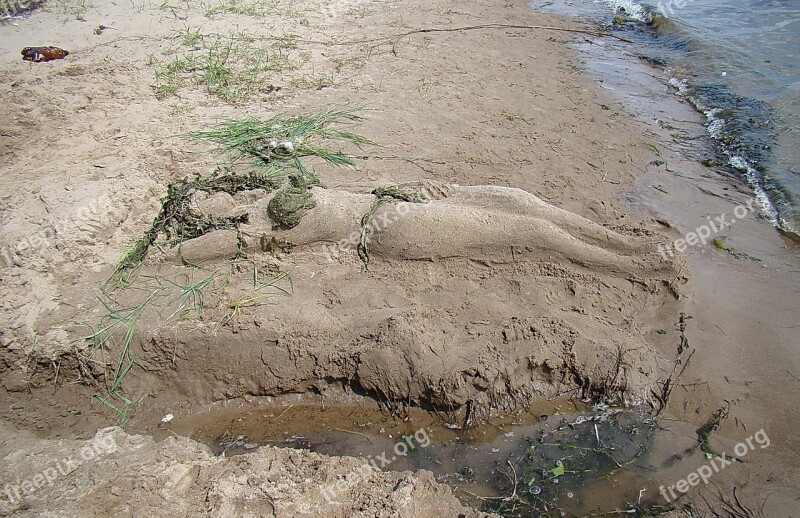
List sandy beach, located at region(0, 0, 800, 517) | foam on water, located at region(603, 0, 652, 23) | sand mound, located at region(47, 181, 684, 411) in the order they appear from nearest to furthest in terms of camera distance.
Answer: sandy beach, located at region(0, 0, 800, 517)
sand mound, located at region(47, 181, 684, 411)
foam on water, located at region(603, 0, 652, 23)

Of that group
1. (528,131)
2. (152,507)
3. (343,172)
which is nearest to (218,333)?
(152,507)

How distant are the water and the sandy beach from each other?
488mm

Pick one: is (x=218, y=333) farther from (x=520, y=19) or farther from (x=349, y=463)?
(x=520, y=19)

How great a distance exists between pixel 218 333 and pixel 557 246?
261cm

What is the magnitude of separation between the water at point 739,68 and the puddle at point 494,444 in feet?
10.5

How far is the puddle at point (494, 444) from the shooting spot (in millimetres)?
2848

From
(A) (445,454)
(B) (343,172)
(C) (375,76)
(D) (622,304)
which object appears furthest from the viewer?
(C) (375,76)

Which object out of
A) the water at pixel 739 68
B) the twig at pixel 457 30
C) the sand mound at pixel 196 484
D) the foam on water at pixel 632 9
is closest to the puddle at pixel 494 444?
the sand mound at pixel 196 484

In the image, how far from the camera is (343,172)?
5.10m

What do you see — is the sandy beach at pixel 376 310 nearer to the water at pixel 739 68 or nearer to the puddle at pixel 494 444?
the puddle at pixel 494 444

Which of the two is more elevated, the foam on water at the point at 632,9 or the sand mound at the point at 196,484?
the foam on water at the point at 632,9

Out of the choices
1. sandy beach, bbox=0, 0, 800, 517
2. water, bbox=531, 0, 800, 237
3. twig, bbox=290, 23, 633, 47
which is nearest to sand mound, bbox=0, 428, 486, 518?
sandy beach, bbox=0, 0, 800, 517

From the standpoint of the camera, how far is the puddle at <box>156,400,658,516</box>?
2.85m

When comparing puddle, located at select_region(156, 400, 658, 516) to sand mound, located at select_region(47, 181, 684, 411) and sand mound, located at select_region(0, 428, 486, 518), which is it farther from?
sand mound, located at select_region(0, 428, 486, 518)
